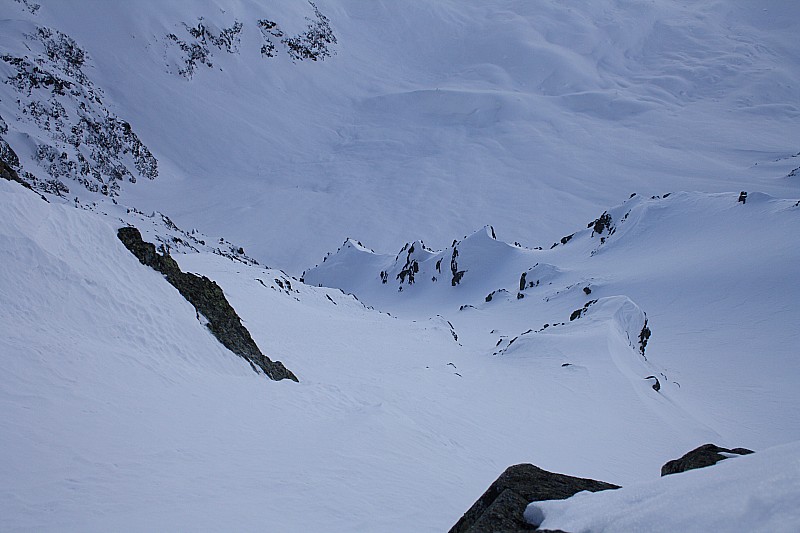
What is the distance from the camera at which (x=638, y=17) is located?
8981cm

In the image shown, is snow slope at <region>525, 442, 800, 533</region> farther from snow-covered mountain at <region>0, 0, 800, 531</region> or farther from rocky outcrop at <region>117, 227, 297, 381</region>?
rocky outcrop at <region>117, 227, 297, 381</region>

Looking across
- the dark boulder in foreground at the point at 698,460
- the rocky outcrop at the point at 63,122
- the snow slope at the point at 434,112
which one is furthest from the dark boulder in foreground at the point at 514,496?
the snow slope at the point at 434,112

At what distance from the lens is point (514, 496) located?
340cm

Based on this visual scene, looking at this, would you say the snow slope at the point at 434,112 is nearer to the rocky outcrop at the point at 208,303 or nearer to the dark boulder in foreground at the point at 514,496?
the rocky outcrop at the point at 208,303

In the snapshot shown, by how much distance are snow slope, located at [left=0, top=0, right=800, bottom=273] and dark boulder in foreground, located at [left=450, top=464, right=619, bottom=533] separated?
41.2 m

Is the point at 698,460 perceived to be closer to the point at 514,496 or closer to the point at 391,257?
the point at 514,496

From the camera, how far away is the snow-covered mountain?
499cm

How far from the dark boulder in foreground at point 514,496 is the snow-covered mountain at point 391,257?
8.0 inches

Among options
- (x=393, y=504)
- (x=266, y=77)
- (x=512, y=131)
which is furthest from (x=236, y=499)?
(x=266, y=77)

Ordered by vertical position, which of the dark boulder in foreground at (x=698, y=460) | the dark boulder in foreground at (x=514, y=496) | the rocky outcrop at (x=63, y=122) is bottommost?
the dark boulder in foreground at (x=514, y=496)

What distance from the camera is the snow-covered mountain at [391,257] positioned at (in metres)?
4.99

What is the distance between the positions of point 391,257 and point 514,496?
130 ft

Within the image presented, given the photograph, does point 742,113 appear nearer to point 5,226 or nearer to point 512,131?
point 512,131

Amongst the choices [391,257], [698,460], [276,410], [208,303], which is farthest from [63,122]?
[698,460]
